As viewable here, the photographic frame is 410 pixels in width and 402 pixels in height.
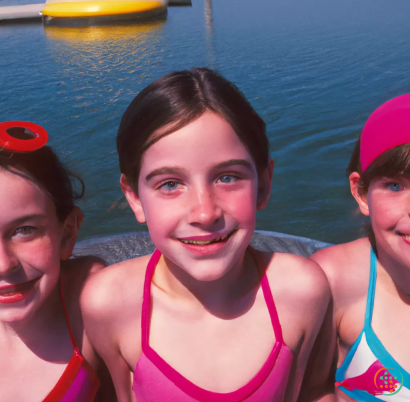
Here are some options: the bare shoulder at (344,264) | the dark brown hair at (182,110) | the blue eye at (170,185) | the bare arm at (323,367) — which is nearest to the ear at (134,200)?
the dark brown hair at (182,110)

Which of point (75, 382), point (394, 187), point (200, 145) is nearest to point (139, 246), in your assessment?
point (75, 382)

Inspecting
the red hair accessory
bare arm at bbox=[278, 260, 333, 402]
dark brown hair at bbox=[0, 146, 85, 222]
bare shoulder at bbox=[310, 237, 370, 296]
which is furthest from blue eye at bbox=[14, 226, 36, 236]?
bare shoulder at bbox=[310, 237, 370, 296]

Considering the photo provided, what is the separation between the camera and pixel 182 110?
1729 millimetres

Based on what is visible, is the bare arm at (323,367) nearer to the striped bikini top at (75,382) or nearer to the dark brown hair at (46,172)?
the striped bikini top at (75,382)

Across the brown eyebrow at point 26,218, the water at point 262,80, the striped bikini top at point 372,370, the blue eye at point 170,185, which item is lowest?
the water at point 262,80

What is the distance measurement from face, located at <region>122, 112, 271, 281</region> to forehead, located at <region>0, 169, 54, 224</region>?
45cm

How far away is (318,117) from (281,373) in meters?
6.25

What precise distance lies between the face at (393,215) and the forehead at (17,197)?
4.44 ft

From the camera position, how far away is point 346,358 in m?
2.16

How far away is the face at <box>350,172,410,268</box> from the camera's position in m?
1.85

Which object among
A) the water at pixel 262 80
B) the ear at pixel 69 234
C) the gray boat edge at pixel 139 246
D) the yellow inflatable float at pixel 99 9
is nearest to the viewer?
the ear at pixel 69 234

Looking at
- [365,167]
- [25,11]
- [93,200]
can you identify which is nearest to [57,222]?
[365,167]

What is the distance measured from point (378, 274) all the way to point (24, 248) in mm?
1506

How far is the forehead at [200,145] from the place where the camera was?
1.71 metres
